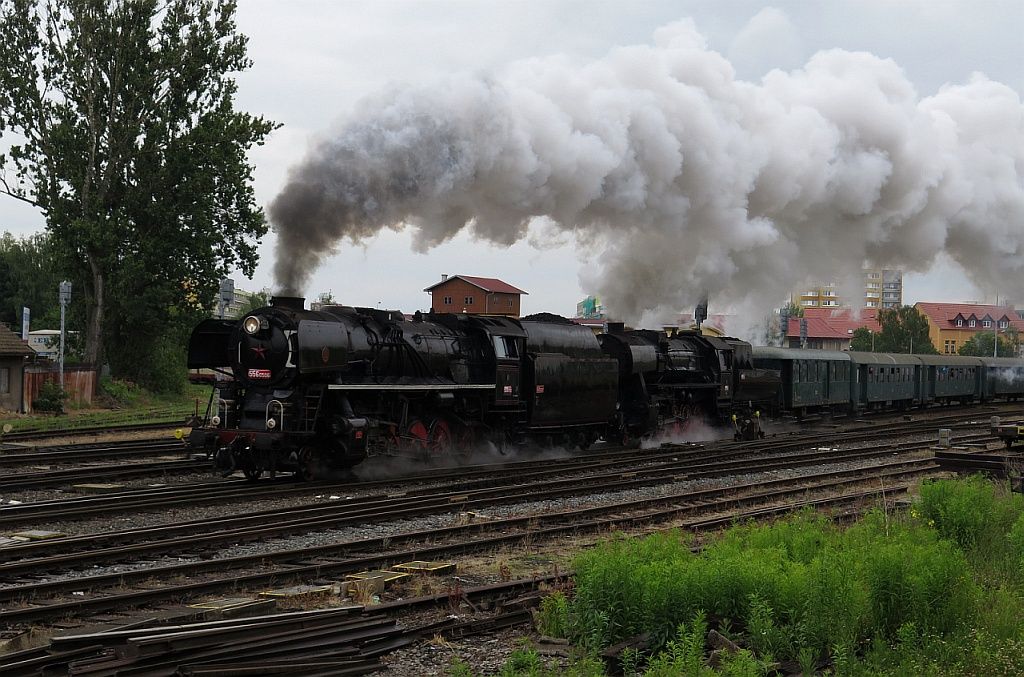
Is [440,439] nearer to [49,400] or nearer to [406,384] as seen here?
[406,384]

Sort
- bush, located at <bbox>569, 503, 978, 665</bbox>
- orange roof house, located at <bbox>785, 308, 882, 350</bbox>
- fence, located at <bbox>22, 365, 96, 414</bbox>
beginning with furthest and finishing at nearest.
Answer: orange roof house, located at <bbox>785, 308, 882, 350</bbox>
fence, located at <bbox>22, 365, 96, 414</bbox>
bush, located at <bbox>569, 503, 978, 665</bbox>

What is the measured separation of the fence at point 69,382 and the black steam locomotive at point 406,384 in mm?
18061

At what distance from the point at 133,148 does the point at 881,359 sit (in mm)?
27815

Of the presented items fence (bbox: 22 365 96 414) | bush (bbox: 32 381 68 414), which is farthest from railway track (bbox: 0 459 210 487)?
fence (bbox: 22 365 96 414)

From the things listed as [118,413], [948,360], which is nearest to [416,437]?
[118,413]

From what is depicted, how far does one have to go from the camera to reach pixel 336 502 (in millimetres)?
13266

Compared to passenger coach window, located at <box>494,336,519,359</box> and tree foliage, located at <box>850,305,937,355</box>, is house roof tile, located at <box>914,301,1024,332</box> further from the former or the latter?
passenger coach window, located at <box>494,336,519,359</box>

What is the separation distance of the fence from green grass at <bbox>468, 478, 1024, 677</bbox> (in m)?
A: 29.1

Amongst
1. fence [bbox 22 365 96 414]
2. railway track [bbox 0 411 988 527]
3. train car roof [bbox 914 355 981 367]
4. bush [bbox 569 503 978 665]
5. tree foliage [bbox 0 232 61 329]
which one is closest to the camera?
bush [bbox 569 503 978 665]

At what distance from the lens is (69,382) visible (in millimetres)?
33500

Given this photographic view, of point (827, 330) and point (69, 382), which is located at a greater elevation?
point (827, 330)

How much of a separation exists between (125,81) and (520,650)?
32202 mm

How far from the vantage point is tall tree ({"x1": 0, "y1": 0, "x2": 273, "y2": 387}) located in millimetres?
33688

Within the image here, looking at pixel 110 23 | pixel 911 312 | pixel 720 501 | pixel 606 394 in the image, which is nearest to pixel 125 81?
pixel 110 23
